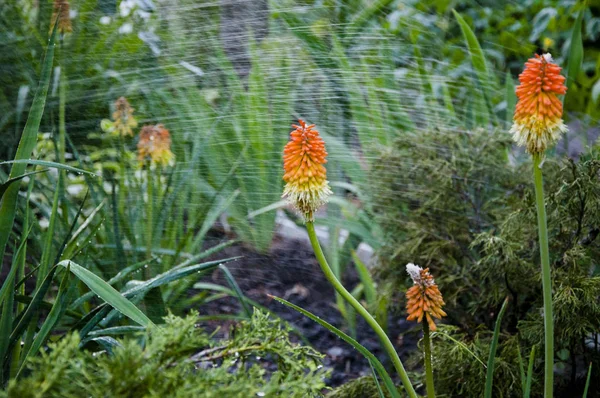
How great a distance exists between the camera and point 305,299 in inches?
95.0

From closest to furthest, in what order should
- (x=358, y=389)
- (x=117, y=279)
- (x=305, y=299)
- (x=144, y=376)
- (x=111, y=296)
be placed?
(x=144, y=376)
(x=111, y=296)
(x=117, y=279)
(x=358, y=389)
(x=305, y=299)

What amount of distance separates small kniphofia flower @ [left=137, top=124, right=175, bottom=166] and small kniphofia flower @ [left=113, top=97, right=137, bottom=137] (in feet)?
0.22

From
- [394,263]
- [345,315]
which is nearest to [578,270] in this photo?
[394,263]

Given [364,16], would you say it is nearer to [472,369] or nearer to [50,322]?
[472,369]

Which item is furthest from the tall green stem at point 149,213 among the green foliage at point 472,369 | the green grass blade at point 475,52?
the green grass blade at point 475,52

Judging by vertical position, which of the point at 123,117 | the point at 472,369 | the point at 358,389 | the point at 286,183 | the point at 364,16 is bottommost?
the point at 358,389

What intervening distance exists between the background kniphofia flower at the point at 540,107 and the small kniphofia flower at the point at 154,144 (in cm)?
99

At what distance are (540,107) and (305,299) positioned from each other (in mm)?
1401

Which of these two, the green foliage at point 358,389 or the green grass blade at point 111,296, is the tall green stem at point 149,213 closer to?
the green foliage at point 358,389

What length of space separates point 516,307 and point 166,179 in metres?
0.96

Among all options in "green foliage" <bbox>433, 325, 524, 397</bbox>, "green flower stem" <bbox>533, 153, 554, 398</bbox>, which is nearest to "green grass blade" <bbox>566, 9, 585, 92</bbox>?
"green foliage" <bbox>433, 325, 524, 397</bbox>

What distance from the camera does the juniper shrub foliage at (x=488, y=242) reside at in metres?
1.44

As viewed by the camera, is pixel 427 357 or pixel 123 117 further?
pixel 123 117

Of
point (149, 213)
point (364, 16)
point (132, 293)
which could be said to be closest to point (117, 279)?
point (132, 293)
